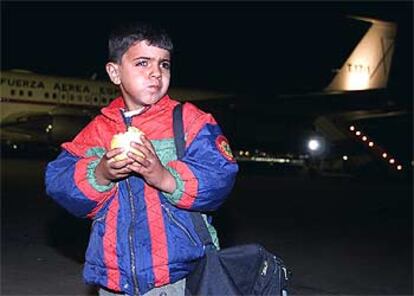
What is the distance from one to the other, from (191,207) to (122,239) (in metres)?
0.26

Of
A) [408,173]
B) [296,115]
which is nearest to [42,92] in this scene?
[296,115]

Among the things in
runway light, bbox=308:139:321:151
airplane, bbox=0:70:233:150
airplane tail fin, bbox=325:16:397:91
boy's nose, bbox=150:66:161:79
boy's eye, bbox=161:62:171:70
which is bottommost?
boy's nose, bbox=150:66:161:79

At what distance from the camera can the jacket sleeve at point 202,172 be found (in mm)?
2312

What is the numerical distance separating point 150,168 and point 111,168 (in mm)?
123

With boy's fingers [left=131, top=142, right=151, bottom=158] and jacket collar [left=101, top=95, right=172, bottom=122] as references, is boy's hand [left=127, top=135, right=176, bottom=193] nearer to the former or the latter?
boy's fingers [left=131, top=142, right=151, bottom=158]

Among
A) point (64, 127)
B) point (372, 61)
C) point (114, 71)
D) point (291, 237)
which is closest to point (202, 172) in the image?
point (114, 71)

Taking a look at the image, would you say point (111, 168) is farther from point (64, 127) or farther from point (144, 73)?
point (64, 127)

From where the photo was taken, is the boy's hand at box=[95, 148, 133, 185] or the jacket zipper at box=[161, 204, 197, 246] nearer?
the boy's hand at box=[95, 148, 133, 185]

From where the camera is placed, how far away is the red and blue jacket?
2.34 meters

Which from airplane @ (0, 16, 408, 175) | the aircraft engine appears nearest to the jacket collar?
the aircraft engine

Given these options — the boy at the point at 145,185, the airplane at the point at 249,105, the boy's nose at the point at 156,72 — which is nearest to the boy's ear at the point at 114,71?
the boy at the point at 145,185

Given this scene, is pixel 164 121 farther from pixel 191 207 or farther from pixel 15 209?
pixel 15 209

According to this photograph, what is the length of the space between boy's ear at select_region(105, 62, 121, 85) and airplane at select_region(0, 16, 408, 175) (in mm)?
21973

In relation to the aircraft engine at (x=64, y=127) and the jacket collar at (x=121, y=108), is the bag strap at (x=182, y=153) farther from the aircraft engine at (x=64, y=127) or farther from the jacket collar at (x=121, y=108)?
the aircraft engine at (x=64, y=127)
